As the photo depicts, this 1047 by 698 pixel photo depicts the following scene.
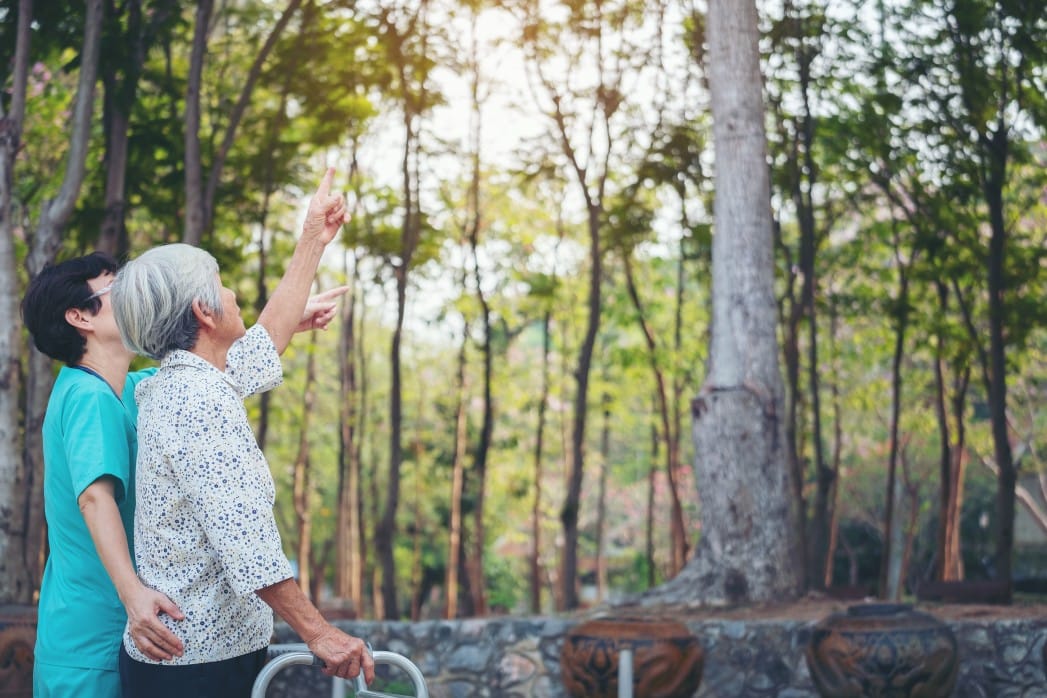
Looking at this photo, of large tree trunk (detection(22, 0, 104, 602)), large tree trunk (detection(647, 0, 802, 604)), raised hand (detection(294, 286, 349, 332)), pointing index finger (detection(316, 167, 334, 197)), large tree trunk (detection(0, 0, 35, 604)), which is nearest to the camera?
pointing index finger (detection(316, 167, 334, 197))

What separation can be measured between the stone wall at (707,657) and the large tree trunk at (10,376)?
190 cm

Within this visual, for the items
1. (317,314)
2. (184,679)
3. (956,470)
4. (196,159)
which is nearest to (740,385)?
(196,159)

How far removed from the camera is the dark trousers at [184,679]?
235cm

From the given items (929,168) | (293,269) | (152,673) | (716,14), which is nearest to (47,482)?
(152,673)

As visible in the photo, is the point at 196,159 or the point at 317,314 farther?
the point at 196,159

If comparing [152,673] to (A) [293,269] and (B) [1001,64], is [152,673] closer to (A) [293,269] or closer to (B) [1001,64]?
(A) [293,269]

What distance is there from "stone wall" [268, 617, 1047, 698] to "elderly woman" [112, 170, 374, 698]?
5.89m

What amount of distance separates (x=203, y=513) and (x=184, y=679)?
0.33 meters

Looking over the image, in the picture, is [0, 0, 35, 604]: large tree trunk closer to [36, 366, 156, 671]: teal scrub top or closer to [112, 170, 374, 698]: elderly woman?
[36, 366, 156, 671]: teal scrub top

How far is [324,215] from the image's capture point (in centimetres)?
299

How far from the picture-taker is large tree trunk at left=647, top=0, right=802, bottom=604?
8672 millimetres

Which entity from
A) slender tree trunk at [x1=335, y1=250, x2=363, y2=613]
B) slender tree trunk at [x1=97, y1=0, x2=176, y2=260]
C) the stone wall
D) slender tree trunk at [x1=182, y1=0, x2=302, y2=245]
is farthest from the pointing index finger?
slender tree trunk at [x1=335, y1=250, x2=363, y2=613]

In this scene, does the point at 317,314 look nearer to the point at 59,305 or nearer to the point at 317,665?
the point at 59,305

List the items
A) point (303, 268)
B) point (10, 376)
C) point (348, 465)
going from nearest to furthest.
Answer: point (303, 268) < point (10, 376) < point (348, 465)
